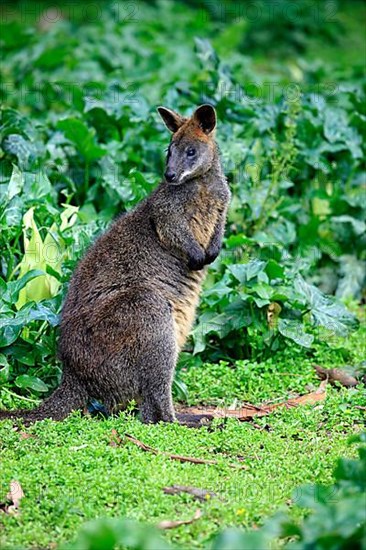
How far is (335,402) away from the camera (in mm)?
6832

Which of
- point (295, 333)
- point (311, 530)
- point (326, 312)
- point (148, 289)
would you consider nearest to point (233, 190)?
point (326, 312)

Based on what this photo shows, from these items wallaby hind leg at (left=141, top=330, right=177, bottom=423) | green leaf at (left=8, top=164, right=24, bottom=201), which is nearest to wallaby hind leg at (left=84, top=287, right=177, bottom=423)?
wallaby hind leg at (left=141, top=330, right=177, bottom=423)

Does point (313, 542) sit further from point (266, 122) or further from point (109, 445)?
point (266, 122)

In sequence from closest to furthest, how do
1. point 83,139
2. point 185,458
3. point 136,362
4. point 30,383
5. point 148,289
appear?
1. point 185,458
2. point 136,362
3. point 148,289
4. point 30,383
5. point 83,139

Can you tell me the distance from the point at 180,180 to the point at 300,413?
1.73 metres

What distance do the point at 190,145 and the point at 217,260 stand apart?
5.30 feet

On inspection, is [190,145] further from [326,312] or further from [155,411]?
[155,411]

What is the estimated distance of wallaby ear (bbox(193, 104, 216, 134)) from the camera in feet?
23.2

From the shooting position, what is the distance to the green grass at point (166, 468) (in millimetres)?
5062

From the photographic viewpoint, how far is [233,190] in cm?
898

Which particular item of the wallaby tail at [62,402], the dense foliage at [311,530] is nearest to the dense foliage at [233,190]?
the wallaby tail at [62,402]

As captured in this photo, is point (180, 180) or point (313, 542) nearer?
point (313, 542)

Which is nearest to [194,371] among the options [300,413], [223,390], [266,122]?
[223,390]

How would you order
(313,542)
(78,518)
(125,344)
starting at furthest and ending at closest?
(125,344)
(78,518)
(313,542)
